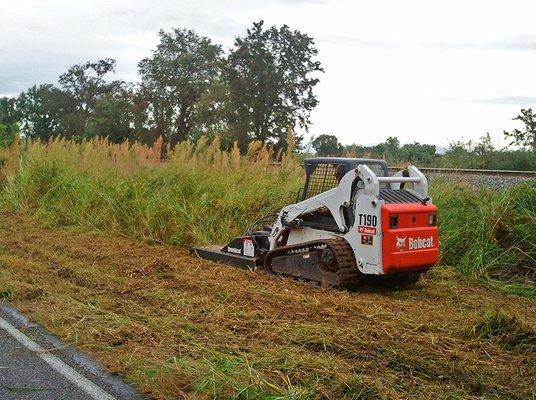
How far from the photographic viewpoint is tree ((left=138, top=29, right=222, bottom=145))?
165ft

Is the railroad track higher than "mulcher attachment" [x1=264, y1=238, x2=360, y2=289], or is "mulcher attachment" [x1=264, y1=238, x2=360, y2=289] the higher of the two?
the railroad track

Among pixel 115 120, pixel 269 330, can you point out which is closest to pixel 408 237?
pixel 269 330

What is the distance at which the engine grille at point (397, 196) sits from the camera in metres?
8.19

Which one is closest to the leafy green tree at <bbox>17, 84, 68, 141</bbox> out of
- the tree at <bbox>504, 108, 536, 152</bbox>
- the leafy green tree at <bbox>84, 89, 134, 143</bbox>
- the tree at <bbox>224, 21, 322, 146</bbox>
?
the leafy green tree at <bbox>84, 89, 134, 143</bbox>

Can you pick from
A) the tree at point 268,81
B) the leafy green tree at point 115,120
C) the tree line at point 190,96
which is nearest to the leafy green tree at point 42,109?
the tree line at point 190,96

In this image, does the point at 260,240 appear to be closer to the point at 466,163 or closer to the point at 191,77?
the point at 466,163

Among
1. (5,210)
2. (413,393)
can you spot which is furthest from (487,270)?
(5,210)

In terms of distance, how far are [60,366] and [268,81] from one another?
3531cm

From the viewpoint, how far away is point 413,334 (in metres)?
6.38

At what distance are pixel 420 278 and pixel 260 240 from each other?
2131mm

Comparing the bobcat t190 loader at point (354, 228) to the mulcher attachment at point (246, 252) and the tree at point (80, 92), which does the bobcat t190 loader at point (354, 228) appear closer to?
the mulcher attachment at point (246, 252)

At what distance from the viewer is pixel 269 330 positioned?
6.42 m

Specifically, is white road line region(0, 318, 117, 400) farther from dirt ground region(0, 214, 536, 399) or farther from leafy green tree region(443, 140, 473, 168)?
leafy green tree region(443, 140, 473, 168)

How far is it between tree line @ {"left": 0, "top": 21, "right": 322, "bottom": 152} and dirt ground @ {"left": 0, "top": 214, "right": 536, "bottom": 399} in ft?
50.8
